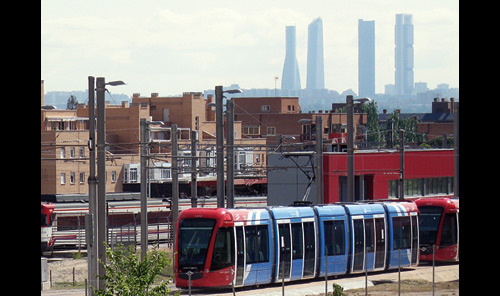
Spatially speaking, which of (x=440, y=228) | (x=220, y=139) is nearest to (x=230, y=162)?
(x=220, y=139)

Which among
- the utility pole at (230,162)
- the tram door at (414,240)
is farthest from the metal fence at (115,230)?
the tram door at (414,240)

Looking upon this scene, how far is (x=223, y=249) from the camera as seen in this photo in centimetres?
3178

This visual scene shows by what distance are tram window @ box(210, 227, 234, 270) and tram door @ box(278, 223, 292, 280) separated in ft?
7.28

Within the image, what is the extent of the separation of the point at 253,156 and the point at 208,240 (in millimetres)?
92909

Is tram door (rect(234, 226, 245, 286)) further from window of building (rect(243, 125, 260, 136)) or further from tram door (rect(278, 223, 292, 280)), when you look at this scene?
window of building (rect(243, 125, 260, 136))

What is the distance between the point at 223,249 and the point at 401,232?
32.5 feet

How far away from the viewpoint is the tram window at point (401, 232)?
127 ft

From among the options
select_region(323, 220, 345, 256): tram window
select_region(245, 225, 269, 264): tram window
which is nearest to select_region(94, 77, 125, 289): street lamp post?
select_region(245, 225, 269, 264): tram window

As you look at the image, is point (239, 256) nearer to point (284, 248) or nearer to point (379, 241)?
point (284, 248)

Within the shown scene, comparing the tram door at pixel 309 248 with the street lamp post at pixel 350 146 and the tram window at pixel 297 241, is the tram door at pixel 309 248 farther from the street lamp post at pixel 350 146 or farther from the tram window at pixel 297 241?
the street lamp post at pixel 350 146

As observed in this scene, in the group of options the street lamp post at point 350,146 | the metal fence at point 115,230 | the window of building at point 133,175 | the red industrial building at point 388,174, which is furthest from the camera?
the window of building at point 133,175

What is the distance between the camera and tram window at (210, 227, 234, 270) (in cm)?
3168
